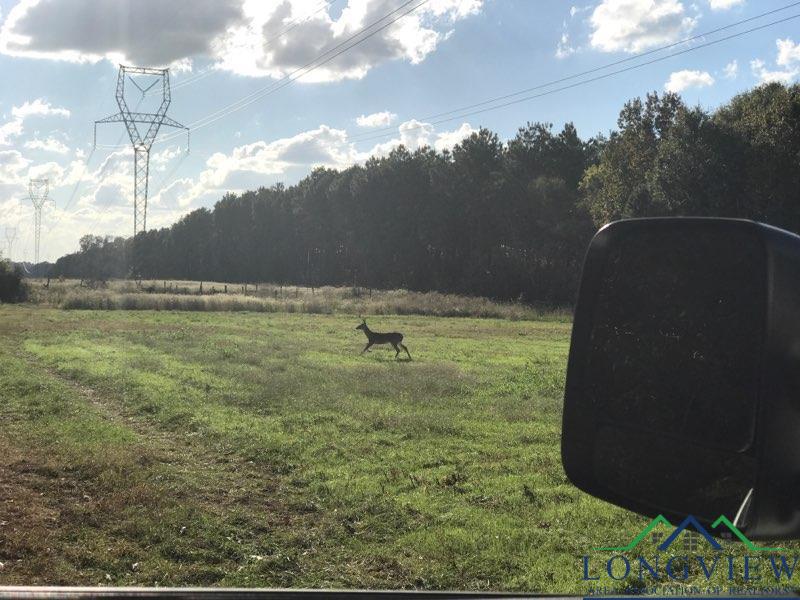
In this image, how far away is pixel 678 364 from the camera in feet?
5.72

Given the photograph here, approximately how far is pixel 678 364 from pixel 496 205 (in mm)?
64013

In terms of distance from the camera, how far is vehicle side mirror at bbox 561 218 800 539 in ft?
5.06

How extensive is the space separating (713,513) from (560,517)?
490 cm

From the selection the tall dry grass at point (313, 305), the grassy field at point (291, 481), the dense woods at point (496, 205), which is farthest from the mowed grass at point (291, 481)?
the tall dry grass at point (313, 305)

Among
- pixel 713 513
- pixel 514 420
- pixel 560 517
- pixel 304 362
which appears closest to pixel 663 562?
pixel 560 517

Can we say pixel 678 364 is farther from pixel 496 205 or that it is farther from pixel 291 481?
pixel 496 205

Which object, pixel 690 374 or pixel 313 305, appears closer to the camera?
pixel 690 374

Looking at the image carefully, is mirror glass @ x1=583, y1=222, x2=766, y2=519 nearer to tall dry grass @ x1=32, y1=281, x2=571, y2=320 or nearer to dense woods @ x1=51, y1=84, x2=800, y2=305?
dense woods @ x1=51, y1=84, x2=800, y2=305

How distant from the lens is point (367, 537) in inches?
235

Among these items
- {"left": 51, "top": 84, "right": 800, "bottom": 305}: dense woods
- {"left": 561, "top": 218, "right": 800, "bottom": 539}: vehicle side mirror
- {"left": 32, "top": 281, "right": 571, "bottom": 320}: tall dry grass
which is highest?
{"left": 51, "top": 84, "right": 800, "bottom": 305}: dense woods

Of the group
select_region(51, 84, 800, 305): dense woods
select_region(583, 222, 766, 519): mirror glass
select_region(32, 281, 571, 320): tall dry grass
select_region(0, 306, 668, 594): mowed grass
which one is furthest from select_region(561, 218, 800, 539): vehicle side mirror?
select_region(32, 281, 571, 320): tall dry grass

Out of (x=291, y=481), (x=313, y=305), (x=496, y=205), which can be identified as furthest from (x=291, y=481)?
(x=496, y=205)

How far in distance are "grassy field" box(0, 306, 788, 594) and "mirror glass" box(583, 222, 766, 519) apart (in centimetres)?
336

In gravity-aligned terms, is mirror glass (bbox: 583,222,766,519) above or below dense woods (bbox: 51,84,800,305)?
below
